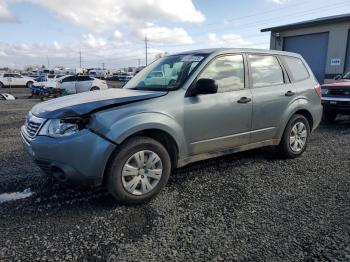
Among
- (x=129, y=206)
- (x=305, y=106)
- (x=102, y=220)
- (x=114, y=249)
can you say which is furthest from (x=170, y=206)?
(x=305, y=106)

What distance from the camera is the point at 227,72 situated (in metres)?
4.67

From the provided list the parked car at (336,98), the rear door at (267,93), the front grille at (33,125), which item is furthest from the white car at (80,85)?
the front grille at (33,125)

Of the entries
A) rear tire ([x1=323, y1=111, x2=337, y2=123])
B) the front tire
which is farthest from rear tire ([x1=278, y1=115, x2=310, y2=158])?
rear tire ([x1=323, y1=111, x2=337, y2=123])

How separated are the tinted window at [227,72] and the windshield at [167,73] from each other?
190 mm

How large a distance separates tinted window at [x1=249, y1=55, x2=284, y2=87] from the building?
56.2ft

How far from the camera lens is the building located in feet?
65.7

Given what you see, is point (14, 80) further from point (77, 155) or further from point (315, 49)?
point (77, 155)

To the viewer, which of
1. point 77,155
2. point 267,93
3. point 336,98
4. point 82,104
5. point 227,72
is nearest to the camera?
point 77,155

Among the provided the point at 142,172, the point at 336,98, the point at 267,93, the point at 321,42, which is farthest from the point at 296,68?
the point at 321,42

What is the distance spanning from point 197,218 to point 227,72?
6.92 ft

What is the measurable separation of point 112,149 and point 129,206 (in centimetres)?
71

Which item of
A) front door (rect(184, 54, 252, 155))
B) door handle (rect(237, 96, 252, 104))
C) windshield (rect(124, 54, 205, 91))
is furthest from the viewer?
door handle (rect(237, 96, 252, 104))

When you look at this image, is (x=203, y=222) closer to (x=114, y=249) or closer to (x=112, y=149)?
(x=114, y=249)

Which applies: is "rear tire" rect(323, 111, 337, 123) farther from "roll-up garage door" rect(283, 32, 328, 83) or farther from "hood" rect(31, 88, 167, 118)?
"roll-up garage door" rect(283, 32, 328, 83)
